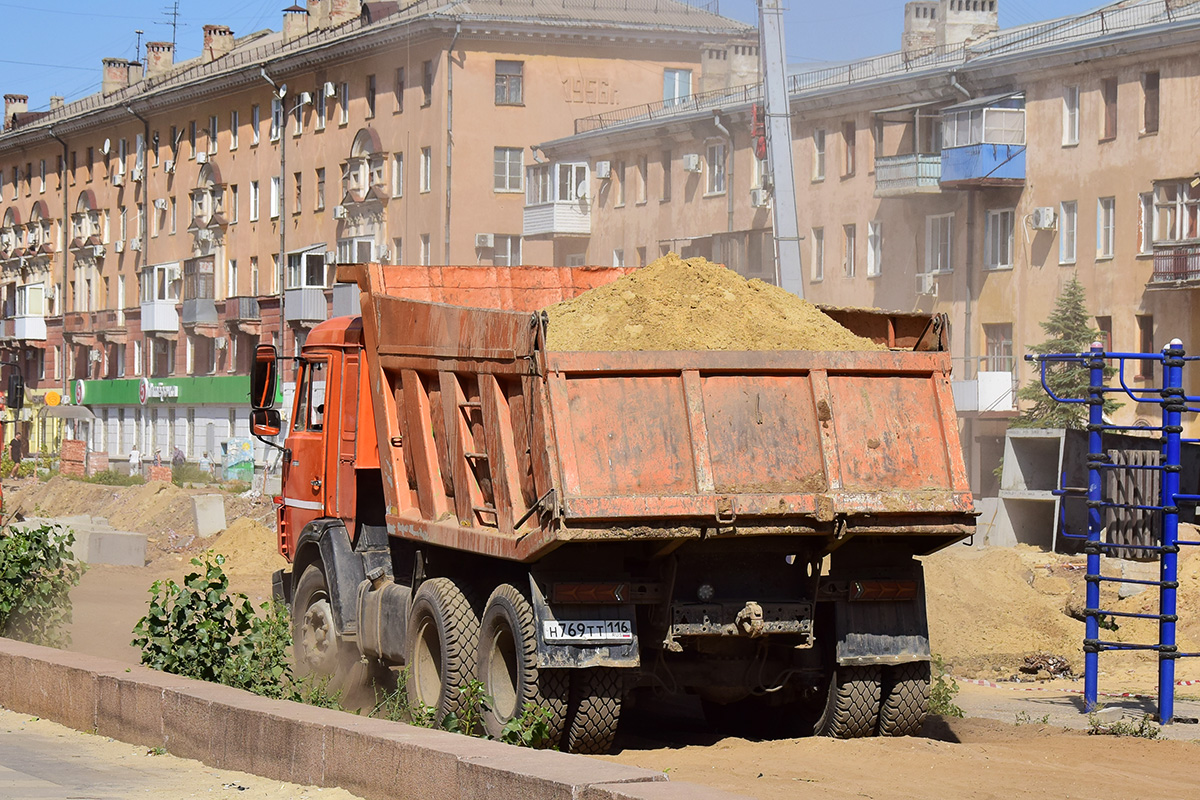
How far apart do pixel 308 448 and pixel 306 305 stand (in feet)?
161

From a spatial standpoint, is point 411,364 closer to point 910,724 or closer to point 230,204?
point 910,724

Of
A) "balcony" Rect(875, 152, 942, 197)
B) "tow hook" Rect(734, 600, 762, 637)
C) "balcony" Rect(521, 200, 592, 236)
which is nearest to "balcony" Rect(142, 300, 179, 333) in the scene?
"balcony" Rect(521, 200, 592, 236)

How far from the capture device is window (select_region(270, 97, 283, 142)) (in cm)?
6712

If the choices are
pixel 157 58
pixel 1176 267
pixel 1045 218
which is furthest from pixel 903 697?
pixel 157 58

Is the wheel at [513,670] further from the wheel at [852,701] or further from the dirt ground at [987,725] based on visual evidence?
the wheel at [852,701]

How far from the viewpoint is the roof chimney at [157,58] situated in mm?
90375

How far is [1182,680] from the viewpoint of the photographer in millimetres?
14070

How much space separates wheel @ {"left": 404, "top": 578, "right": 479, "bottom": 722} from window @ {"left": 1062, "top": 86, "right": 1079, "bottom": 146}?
3403cm

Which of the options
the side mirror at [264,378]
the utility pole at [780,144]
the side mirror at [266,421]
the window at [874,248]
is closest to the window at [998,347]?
the window at [874,248]

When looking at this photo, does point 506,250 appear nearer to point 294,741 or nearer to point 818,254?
point 818,254

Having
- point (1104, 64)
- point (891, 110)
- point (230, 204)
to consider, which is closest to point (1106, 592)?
point (1104, 64)

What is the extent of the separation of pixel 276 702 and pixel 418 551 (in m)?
2.44

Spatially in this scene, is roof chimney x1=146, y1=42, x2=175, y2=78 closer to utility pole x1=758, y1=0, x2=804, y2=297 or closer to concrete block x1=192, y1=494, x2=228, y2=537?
concrete block x1=192, y1=494, x2=228, y2=537

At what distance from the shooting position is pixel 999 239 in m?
44.4
